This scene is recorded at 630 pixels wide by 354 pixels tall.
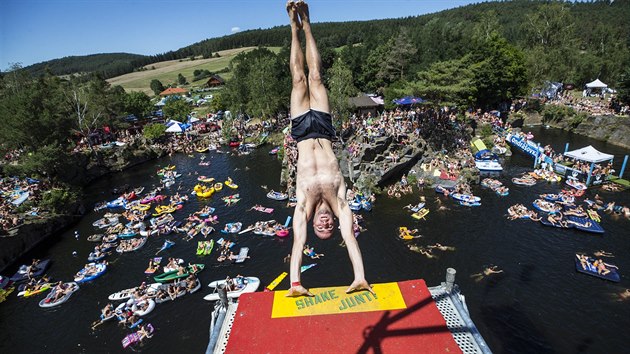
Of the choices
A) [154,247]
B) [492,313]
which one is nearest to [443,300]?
[492,313]

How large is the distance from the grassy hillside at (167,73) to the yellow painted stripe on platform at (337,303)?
423 ft

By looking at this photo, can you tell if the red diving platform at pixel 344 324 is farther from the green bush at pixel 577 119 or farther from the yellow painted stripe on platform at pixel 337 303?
the green bush at pixel 577 119

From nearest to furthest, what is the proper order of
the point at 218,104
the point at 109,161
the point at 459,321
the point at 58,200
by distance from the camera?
the point at 459,321 → the point at 58,200 → the point at 109,161 → the point at 218,104

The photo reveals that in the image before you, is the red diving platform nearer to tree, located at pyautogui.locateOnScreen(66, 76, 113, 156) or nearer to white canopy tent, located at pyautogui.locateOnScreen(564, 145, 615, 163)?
white canopy tent, located at pyautogui.locateOnScreen(564, 145, 615, 163)

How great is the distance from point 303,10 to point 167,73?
17158 cm

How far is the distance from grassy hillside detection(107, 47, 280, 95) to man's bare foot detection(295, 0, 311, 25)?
426 feet

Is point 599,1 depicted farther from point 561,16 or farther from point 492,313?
point 492,313

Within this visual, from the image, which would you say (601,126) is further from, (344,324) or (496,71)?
(344,324)

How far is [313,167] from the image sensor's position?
4699 mm

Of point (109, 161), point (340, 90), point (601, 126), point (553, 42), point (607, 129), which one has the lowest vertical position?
point (607, 129)

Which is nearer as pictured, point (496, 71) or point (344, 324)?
point (344, 324)

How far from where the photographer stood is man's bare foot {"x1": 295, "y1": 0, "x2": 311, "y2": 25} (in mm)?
4965

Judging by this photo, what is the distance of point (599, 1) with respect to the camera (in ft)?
576

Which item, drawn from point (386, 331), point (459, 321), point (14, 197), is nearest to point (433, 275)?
point (459, 321)
